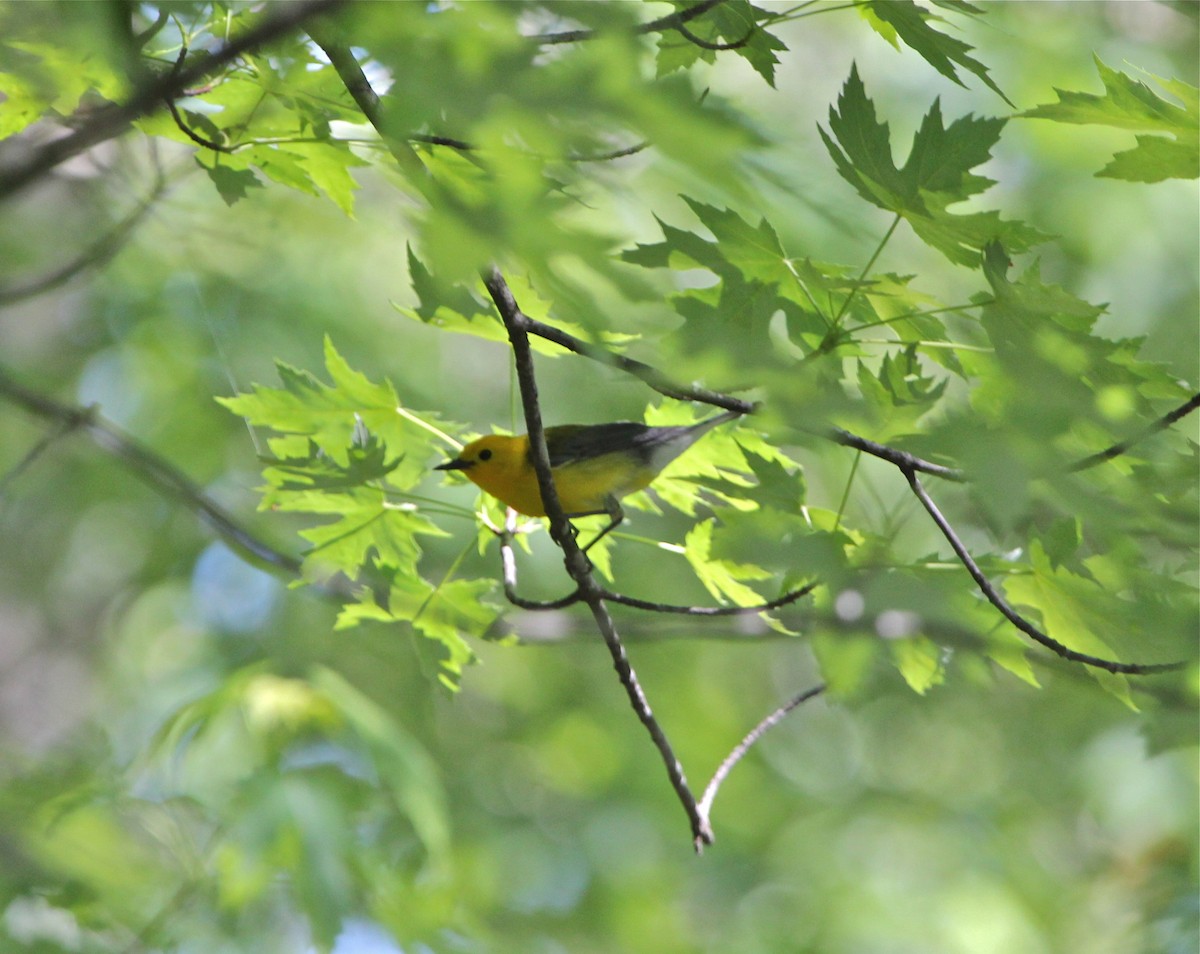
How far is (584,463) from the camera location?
3.40 meters

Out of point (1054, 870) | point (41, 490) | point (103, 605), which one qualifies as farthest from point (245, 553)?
point (1054, 870)

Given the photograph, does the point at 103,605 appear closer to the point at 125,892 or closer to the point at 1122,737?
the point at 125,892

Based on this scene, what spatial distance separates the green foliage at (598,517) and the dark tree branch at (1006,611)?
0.04 meters

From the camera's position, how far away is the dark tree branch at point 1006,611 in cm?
196

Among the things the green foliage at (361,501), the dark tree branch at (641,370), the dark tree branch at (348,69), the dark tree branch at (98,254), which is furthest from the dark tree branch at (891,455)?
the dark tree branch at (98,254)

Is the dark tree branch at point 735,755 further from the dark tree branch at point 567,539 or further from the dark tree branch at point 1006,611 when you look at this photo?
the dark tree branch at point 1006,611

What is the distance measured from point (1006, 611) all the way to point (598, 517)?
2232mm

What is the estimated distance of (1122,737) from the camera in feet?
20.7

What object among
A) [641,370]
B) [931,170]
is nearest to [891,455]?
[931,170]

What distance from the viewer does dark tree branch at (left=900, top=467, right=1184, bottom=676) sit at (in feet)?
6.43

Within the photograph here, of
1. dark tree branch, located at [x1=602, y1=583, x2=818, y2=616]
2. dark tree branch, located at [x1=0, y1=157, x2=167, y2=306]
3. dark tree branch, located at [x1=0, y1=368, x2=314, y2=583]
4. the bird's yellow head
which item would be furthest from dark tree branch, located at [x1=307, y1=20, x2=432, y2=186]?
dark tree branch, located at [x1=0, y1=368, x2=314, y2=583]

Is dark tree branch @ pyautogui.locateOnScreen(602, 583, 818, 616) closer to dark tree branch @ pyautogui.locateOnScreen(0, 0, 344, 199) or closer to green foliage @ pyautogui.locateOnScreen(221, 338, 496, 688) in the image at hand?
green foliage @ pyautogui.locateOnScreen(221, 338, 496, 688)

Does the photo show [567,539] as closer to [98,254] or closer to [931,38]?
[931,38]

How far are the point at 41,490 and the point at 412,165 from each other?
765cm
